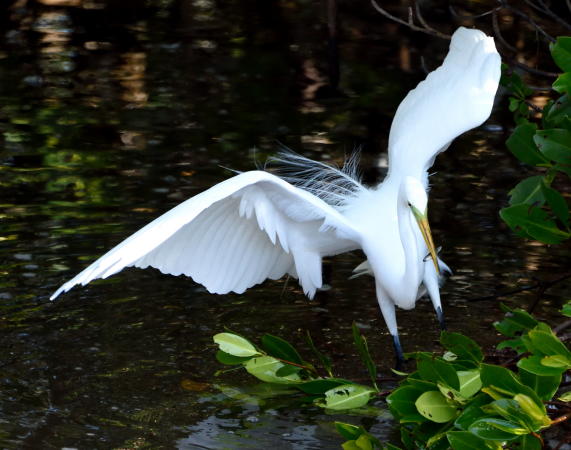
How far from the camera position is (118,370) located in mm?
4371

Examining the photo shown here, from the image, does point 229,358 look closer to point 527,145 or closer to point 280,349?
point 280,349

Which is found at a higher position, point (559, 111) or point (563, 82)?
point (563, 82)

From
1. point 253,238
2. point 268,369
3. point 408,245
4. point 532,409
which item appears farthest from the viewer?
point 253,238

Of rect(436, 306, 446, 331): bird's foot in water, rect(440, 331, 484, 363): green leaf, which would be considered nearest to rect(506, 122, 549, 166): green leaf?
rect(440, 331, 484, 363): green leaf

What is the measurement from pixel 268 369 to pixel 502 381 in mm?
1112

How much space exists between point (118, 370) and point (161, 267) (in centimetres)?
59

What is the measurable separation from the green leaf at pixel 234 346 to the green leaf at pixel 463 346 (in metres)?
0.69

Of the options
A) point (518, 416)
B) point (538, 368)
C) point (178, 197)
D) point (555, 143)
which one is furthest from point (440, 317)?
point (178, 197)

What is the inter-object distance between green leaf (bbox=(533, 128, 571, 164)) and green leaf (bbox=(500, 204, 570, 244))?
206mm

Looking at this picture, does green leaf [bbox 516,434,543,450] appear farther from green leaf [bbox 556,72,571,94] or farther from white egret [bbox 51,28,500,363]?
white egret [bbox 51,28,500,363]

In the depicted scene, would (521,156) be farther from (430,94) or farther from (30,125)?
(30,125)

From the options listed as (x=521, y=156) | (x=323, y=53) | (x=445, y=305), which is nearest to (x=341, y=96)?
(x=323, y=53)

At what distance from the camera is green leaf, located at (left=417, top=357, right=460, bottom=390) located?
2.78 meters

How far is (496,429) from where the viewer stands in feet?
8.18
